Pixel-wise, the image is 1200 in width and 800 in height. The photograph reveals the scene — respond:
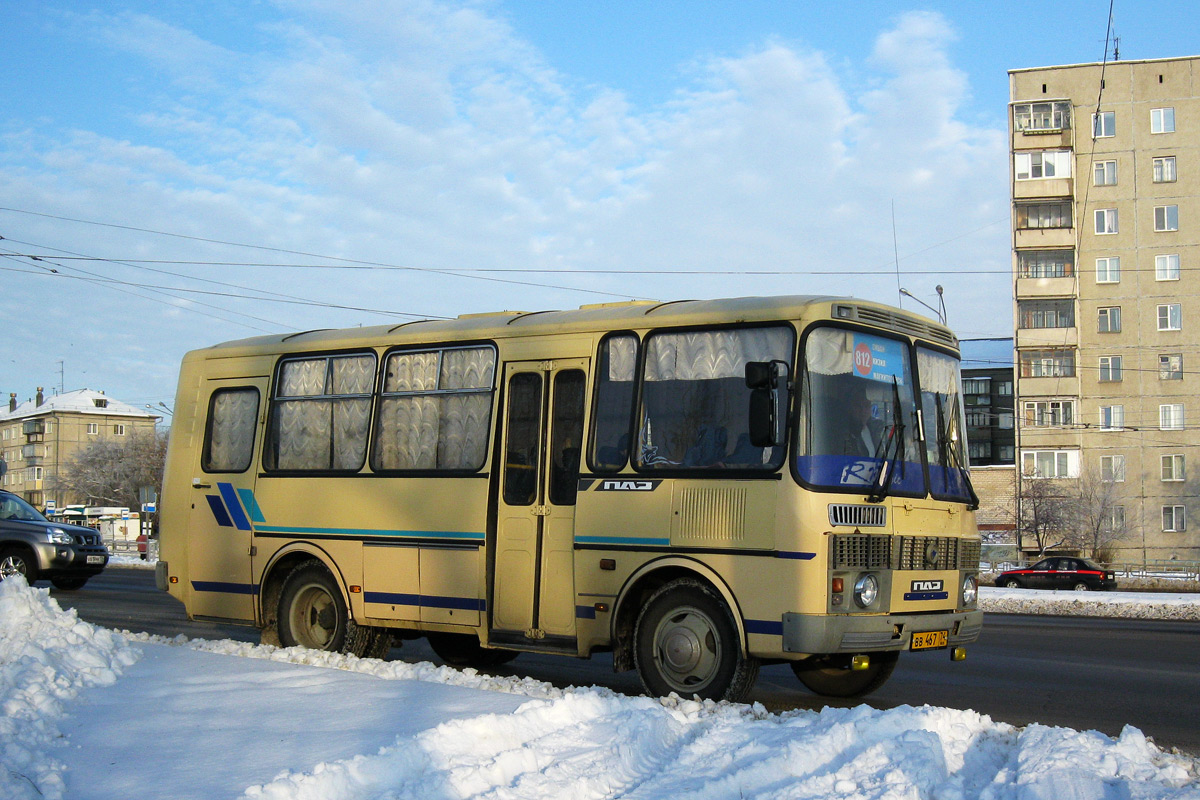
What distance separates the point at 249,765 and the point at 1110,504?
57915 millimetres

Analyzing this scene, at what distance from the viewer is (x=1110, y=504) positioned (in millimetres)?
57125

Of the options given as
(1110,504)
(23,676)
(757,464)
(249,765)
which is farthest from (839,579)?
(1110,504)

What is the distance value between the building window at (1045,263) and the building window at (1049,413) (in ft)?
21.2

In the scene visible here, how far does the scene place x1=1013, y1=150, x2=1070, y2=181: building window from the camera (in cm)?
5912

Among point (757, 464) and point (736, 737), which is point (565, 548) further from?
point (736, 737)

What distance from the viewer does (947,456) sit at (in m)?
9.35

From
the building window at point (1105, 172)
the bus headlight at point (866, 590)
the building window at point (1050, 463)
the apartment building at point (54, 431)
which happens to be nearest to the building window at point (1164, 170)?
the building window at point (1105, 172)

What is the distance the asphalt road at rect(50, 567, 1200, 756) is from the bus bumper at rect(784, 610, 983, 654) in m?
0.82

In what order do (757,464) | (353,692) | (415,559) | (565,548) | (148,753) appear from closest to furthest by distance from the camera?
(148,753) < (353,692) < (757,464) < (565,548) < (415,559)

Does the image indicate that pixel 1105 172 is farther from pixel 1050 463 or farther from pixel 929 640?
pixel 929 640

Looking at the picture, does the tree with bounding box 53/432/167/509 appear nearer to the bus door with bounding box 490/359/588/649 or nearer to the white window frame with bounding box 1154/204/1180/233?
the white window frame with bounding box 1154/204/1180/233

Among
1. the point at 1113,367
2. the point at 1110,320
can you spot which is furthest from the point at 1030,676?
the point at 1110,320

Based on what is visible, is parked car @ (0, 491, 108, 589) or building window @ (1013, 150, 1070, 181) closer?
parked car @ (0, 491, 108, 589)

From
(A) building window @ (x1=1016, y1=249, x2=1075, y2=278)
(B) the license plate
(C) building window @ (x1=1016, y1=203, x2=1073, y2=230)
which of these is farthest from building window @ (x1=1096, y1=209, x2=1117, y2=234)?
(B) the license plate
